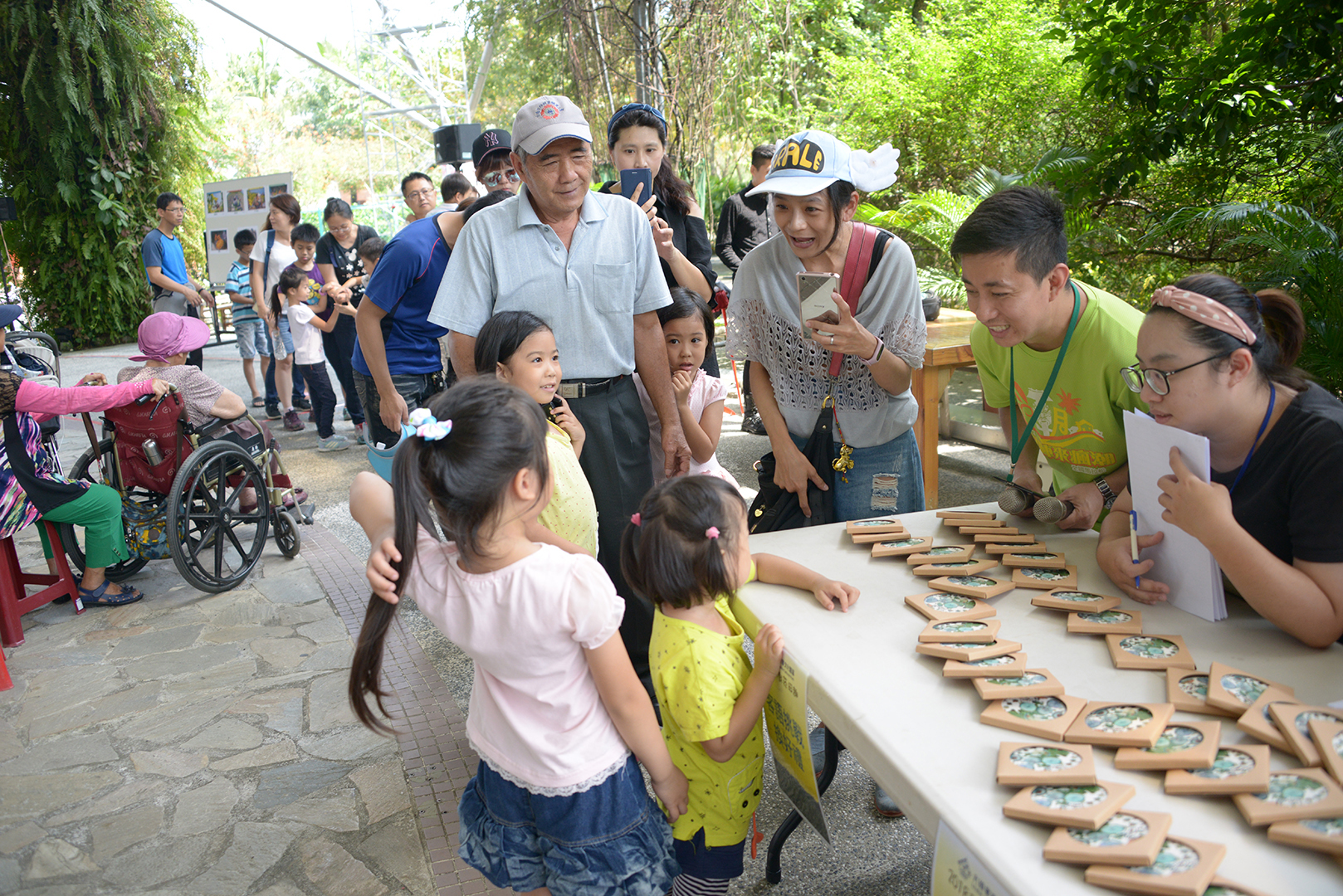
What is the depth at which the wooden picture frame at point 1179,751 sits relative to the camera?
106 centimetres

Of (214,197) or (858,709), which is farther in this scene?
(214,197)

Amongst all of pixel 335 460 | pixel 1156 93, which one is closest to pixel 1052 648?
pixel 1156 93

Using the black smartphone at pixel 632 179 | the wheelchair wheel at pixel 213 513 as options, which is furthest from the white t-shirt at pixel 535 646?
the wheelchair wheel at pixel 213 513

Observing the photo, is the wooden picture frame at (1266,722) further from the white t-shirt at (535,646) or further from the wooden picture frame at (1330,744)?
the white t-shirt at (535,646)

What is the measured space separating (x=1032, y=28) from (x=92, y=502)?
841cm

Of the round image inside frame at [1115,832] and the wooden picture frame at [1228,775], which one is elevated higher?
the wooden picture frame at [1228,775]

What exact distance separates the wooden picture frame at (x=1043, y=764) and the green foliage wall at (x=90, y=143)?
41.8ft

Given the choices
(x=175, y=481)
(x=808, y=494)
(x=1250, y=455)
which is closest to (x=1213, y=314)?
(x=1250, y=455)

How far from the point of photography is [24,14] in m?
10.1

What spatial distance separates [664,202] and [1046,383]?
221 centimetres

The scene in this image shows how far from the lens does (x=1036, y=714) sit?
1.20m

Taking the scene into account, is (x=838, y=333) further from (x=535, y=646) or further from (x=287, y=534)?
(x=287, y=534)

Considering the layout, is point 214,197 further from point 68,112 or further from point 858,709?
point 858,709

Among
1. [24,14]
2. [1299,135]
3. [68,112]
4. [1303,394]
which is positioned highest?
[24,14]
